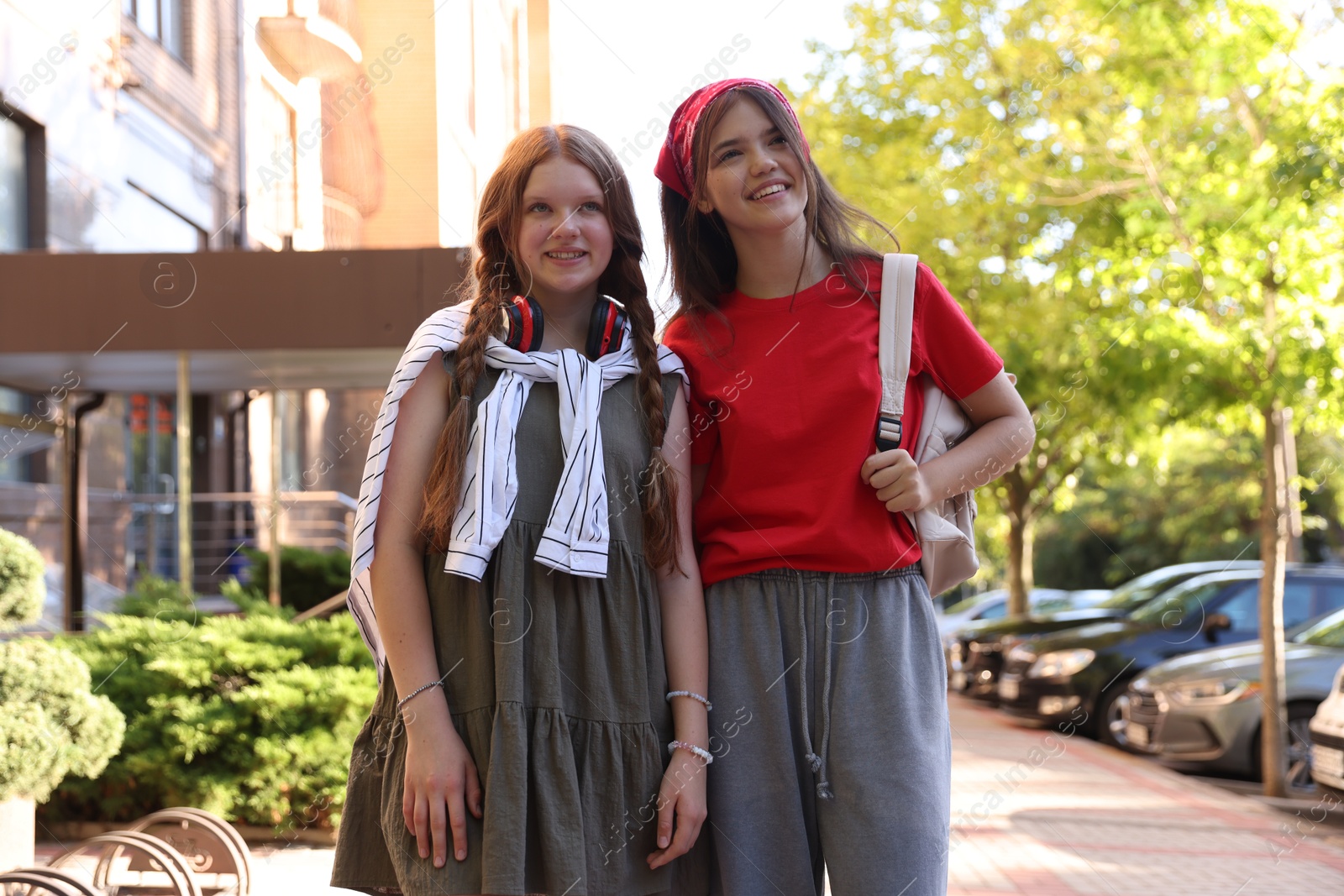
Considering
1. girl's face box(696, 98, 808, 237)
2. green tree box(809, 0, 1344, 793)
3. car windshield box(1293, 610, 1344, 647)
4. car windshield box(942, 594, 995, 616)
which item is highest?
green tree box(809, 0, 1344, 793)

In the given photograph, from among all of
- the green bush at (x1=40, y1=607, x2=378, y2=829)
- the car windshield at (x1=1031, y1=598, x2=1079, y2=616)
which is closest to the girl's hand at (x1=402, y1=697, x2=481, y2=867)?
the green bush at (x1=40, y1=607, x2=378, y2=829)

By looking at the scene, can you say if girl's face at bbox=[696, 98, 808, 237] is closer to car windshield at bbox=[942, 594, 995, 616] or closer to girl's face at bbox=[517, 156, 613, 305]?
girl's face at bbox=[517, 156, 613, 305]

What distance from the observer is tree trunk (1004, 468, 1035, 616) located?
17.9 meters

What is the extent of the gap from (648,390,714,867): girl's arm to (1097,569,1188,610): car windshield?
1232cm

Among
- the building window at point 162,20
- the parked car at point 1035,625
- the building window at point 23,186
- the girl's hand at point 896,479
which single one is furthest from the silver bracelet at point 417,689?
the building window at point 162,20

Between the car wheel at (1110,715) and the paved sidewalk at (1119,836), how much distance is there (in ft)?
1.89

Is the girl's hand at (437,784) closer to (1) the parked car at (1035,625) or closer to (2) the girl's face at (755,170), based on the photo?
(2) the girl's face at (755,170)

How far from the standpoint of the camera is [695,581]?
7.74 ft

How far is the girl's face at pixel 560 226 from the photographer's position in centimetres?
232

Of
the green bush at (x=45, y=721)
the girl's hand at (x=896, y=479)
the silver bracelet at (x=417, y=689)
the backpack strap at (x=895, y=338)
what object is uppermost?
the backpack strap at (x=895, y=338)

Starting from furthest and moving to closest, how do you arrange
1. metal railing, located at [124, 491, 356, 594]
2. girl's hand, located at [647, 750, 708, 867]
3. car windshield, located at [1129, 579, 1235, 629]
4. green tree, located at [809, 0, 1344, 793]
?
metal railing, located at [124, 491, 356, 594] < car windshield, located at [1129, 579, 1235, 629] < green tree, located at [809, 0, 1344, 793] < girl's hand, located at [647, 750, 708, 867]

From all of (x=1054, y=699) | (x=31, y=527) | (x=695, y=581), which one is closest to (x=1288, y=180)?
(x=1054, y=699)

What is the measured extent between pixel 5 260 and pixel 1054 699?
9.29m

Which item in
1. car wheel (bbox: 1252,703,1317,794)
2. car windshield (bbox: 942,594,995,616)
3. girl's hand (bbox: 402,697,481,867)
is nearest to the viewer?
girl's hand (bbox: 402,697,481,867)
